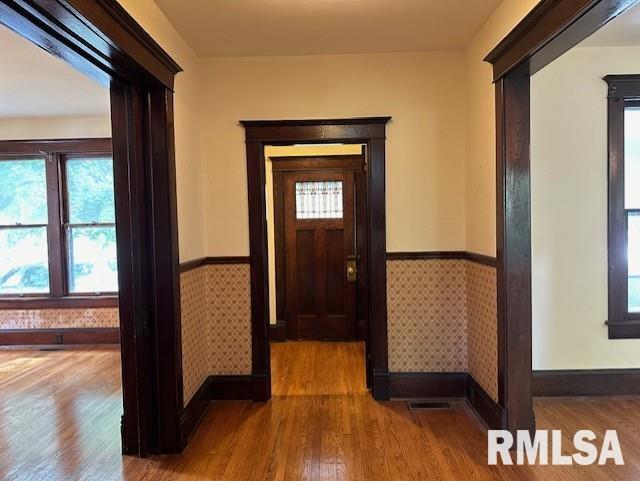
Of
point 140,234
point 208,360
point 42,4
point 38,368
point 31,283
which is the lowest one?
point 38,368

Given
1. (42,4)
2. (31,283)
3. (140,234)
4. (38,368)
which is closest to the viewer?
(42,4)

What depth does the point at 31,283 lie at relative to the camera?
5219mm

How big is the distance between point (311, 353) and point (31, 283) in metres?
3.43

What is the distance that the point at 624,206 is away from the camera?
3.29 meters

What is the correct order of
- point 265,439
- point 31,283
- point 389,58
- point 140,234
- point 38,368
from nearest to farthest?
point 140,234 → point 265,439 → point 389,58 → point 38,368 → point 31,283

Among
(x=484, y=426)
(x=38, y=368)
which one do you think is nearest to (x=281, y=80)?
(x=484, y=426)

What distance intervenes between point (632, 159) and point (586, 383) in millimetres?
1715

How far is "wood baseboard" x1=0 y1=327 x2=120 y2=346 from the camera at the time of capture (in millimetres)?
5156

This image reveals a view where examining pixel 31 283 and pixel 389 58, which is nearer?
pixel 389 58

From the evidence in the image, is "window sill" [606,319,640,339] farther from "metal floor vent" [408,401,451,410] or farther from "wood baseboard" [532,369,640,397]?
"metal floor vent" [408,401,451,410]

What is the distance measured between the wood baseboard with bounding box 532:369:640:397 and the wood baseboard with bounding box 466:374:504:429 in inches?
19.3

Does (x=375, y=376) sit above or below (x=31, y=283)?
below

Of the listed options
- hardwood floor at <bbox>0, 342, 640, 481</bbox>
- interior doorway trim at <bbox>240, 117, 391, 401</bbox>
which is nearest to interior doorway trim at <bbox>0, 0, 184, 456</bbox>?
hardwood floor at <bbox>0, 342, 640, 481</bbox>

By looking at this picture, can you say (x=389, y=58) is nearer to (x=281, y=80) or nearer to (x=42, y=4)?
(x=281, y=80)
